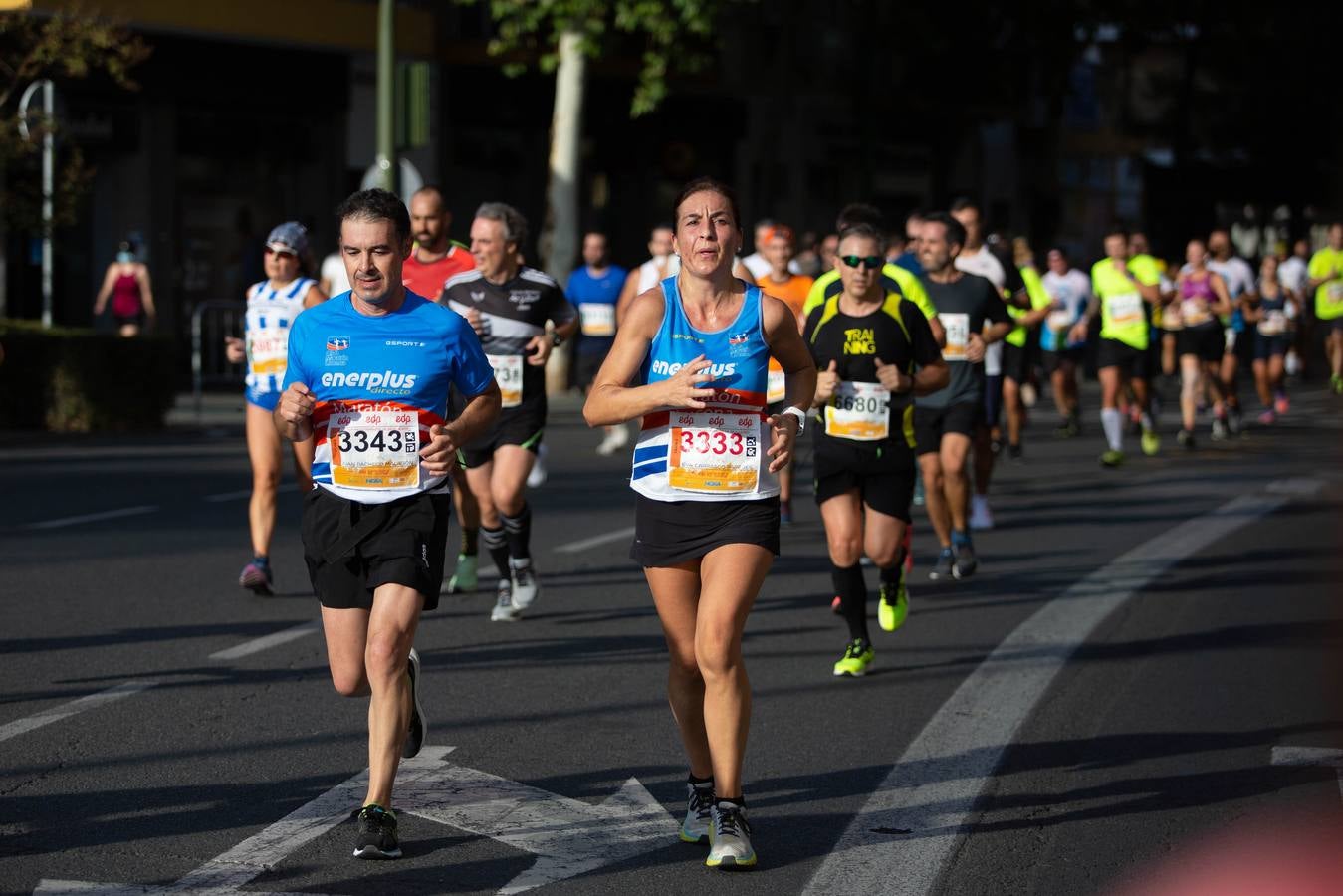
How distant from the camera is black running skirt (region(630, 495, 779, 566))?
5613 millimetres

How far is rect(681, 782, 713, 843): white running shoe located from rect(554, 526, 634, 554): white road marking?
6.44 metres

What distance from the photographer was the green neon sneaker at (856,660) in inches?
328

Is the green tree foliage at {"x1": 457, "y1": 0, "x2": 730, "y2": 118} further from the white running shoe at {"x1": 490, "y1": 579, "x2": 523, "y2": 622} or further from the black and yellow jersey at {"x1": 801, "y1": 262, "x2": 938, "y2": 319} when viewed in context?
the white running shoe at {"x1": 490, "y1": 579, "x2": 523, "y2": 622}

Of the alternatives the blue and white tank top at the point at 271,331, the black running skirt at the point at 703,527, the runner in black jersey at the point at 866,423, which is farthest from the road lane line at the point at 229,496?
the black running skirt at the point at 703,527

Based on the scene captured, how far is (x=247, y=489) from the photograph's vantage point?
1532cm

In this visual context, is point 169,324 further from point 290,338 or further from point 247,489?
point 290,338

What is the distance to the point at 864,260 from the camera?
8.41 metres

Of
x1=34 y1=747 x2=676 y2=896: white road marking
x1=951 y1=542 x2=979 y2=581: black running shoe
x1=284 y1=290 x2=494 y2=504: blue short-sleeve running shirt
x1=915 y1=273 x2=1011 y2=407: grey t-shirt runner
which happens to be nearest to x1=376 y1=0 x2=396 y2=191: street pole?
x1=915 y1=273 x2=1011 y2=407: grey t-shirt runner

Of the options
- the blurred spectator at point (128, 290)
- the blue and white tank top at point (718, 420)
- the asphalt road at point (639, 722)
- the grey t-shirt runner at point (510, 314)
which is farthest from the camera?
the blurred spectator at point (128, 290)

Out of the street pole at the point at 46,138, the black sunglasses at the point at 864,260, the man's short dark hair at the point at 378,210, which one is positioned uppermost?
the street pole at the point at 46,138

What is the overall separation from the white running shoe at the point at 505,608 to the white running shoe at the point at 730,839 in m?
4.20

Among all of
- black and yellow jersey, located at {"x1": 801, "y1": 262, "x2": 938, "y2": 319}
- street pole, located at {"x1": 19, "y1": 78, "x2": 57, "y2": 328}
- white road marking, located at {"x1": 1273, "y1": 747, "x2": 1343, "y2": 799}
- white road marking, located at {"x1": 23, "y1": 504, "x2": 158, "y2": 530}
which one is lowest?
white road marking, located at {"x1": 1273, "y1": 747, "x2": 1343, "y2": 799}

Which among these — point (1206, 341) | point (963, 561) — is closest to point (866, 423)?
point (963, 561)

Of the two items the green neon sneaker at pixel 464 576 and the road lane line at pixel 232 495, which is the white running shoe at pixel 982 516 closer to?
the green neon sneaker at pixel 464 576
